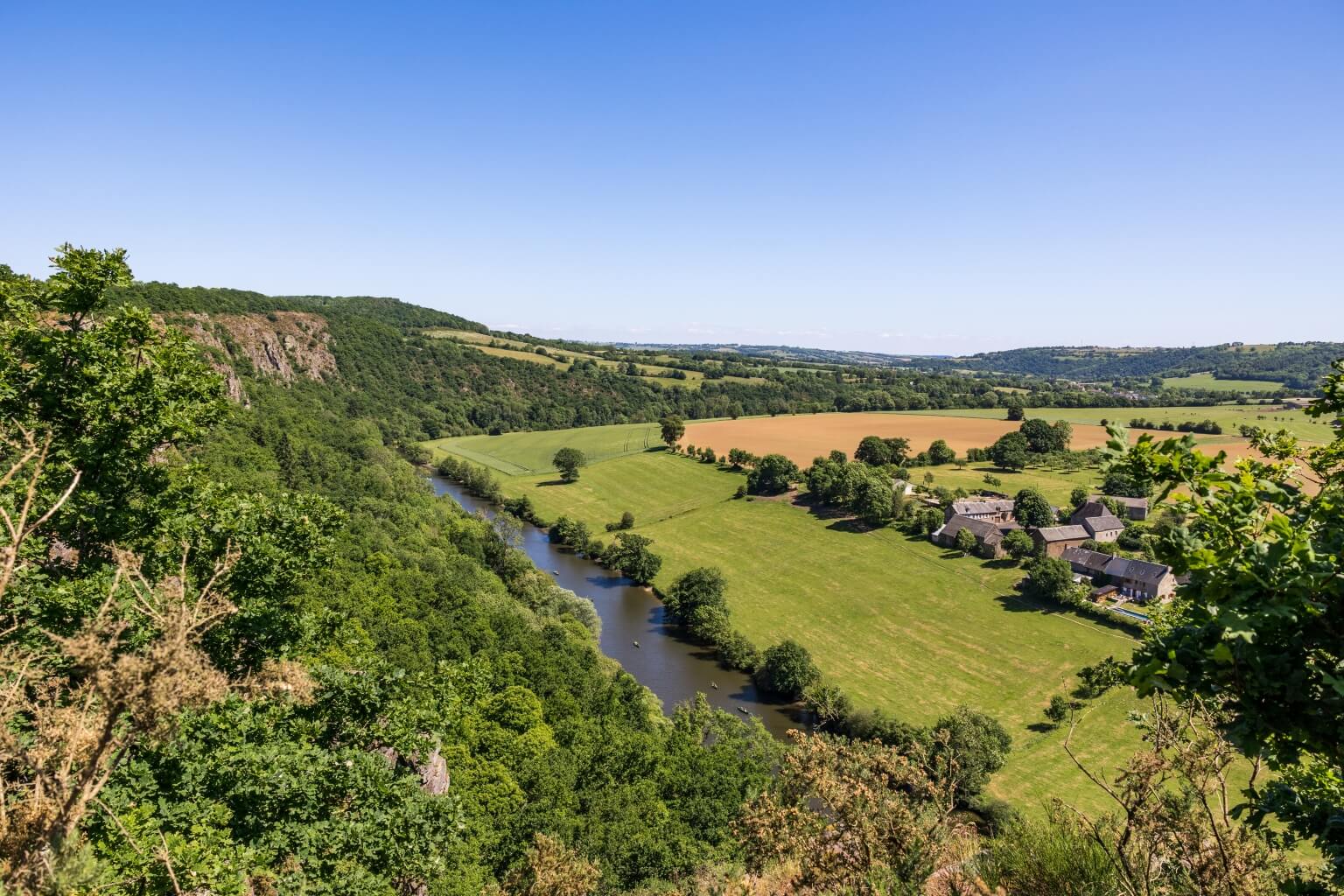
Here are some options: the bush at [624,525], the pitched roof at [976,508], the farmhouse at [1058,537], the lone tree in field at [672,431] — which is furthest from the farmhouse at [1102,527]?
the lone tree in field at [672,431]

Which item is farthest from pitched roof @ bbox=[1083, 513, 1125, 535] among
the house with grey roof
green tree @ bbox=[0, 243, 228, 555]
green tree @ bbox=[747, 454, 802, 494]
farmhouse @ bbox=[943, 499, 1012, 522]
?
green tree @ bbox=[0, 243, 228, 555]

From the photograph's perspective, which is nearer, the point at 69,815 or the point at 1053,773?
the point at 69,815

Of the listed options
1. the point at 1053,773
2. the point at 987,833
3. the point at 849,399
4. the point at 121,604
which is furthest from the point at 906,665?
the point at 849,399

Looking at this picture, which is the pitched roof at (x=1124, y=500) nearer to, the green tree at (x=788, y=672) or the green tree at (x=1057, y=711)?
the green tree at (x=1057, y=711)

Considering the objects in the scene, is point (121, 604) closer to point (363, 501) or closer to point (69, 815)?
point (69, 815)

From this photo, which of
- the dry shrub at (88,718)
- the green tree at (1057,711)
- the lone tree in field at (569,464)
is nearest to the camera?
the dry shrub at (88,718)

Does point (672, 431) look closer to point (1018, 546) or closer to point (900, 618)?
point (1018, 546)
